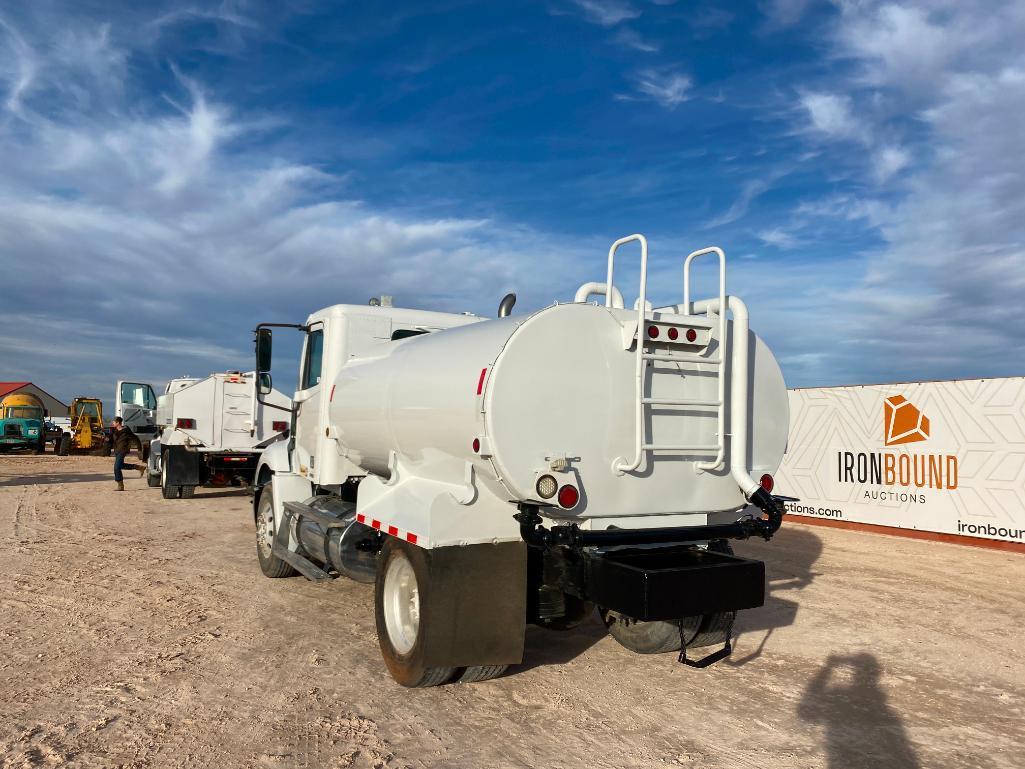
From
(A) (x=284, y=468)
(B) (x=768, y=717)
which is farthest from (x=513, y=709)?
(A) (x=284, y=468)

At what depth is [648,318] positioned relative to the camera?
5.14 metres

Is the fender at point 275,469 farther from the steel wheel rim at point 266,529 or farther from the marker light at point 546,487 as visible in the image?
the marker light at point 546,487

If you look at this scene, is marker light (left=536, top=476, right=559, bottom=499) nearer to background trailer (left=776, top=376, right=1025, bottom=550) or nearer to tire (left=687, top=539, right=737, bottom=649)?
tire (left=687, top=539, right=737, bottom=649)

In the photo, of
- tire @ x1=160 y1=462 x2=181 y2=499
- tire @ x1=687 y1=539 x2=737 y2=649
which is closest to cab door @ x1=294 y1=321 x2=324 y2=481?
tire @ x1=687 y1=539 x2=737 y2=649

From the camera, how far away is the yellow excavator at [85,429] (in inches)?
1497

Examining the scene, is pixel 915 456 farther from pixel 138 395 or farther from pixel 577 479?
pixel 138 395

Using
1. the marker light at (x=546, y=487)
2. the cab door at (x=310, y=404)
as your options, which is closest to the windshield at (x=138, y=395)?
the cab door at (x=310, y=404)

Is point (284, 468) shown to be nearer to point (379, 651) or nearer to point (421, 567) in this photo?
point (379, 651)

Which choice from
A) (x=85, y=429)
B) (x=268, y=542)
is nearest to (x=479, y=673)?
(x=268, y=542)

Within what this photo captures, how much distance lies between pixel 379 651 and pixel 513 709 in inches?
67.6

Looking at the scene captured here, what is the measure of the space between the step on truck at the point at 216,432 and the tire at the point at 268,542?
8.97m

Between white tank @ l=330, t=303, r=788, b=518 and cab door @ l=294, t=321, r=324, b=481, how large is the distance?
9.20 feet

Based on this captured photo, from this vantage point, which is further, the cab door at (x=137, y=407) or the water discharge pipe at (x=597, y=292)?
the cab door at (x=137, y=407)

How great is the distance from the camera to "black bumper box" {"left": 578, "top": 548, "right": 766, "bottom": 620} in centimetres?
470
